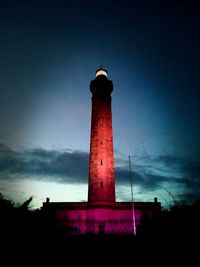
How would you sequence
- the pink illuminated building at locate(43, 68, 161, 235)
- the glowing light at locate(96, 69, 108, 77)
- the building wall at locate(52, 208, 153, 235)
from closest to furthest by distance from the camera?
the building wall at locate(52, 208, 153, 235)
the pink illuminated building at locate(43, 68, 161, 235)
the glowing light at locate(96, 69, 108, 77)

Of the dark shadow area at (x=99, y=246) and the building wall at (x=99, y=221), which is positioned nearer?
the dark shadow area at (x=99, y=246)

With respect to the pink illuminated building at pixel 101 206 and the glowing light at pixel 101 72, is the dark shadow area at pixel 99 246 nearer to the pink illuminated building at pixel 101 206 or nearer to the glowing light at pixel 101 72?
the pink illuminated building at pixel 101 206

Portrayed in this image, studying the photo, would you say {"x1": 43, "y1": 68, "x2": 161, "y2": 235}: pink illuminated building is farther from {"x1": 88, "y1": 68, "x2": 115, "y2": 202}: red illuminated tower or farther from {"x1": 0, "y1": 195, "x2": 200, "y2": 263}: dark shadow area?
{"x1": 0, "y1": 195, "x2": 200, "y2": 263}: dark shadow area

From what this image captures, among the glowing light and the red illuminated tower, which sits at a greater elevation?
the glowing light

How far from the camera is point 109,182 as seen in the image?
2805 cm

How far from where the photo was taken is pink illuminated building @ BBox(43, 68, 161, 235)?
25.8 meters

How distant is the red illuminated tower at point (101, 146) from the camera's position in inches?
1086

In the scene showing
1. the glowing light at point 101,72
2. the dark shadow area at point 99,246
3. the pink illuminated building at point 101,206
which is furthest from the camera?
the glowing light at point 101,72

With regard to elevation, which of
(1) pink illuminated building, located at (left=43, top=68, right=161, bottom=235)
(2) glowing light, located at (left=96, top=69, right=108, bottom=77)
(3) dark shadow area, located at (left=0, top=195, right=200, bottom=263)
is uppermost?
Result: (2) glowing light, located at (left=96, top=69, right=108, bottom=77)

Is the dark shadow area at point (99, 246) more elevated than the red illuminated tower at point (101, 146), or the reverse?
the red illuminated tower at point (101, 146)

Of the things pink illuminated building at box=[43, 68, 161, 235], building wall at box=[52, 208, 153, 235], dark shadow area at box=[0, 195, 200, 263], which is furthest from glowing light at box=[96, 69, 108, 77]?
dark shadow area at box=[0, 195, 200, 263]

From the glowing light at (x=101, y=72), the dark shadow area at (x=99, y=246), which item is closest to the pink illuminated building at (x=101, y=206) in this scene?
the glowing light at (x=101, y=72)

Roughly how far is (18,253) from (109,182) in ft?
68.6

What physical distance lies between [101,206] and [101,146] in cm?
754
